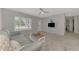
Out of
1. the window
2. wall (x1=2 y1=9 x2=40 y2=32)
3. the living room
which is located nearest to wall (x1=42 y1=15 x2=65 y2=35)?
the living room

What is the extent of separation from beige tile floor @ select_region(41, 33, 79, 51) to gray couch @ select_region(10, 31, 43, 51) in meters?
0.11

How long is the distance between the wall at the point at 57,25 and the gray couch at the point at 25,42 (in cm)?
29

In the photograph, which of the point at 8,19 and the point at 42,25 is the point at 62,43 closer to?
the point at 42,25

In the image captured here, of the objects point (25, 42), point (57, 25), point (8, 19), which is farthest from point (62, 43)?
point (8, 19)

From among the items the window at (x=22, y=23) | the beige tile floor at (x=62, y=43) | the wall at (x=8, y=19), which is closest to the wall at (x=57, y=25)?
the beige tile floor at (x=62, y=43)

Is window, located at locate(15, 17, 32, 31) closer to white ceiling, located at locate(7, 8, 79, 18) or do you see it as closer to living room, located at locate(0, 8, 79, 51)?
living room, located at locate(0, 8, 79, 51)

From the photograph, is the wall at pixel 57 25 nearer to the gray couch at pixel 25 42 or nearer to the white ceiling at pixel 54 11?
the white ceiling at pixel 54 11

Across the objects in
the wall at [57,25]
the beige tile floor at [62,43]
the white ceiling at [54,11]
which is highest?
the white ceiling at [54,11]

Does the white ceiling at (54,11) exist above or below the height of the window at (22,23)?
above

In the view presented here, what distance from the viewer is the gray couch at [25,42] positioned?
1834 mm

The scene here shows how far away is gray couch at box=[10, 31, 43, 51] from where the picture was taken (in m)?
1.83
